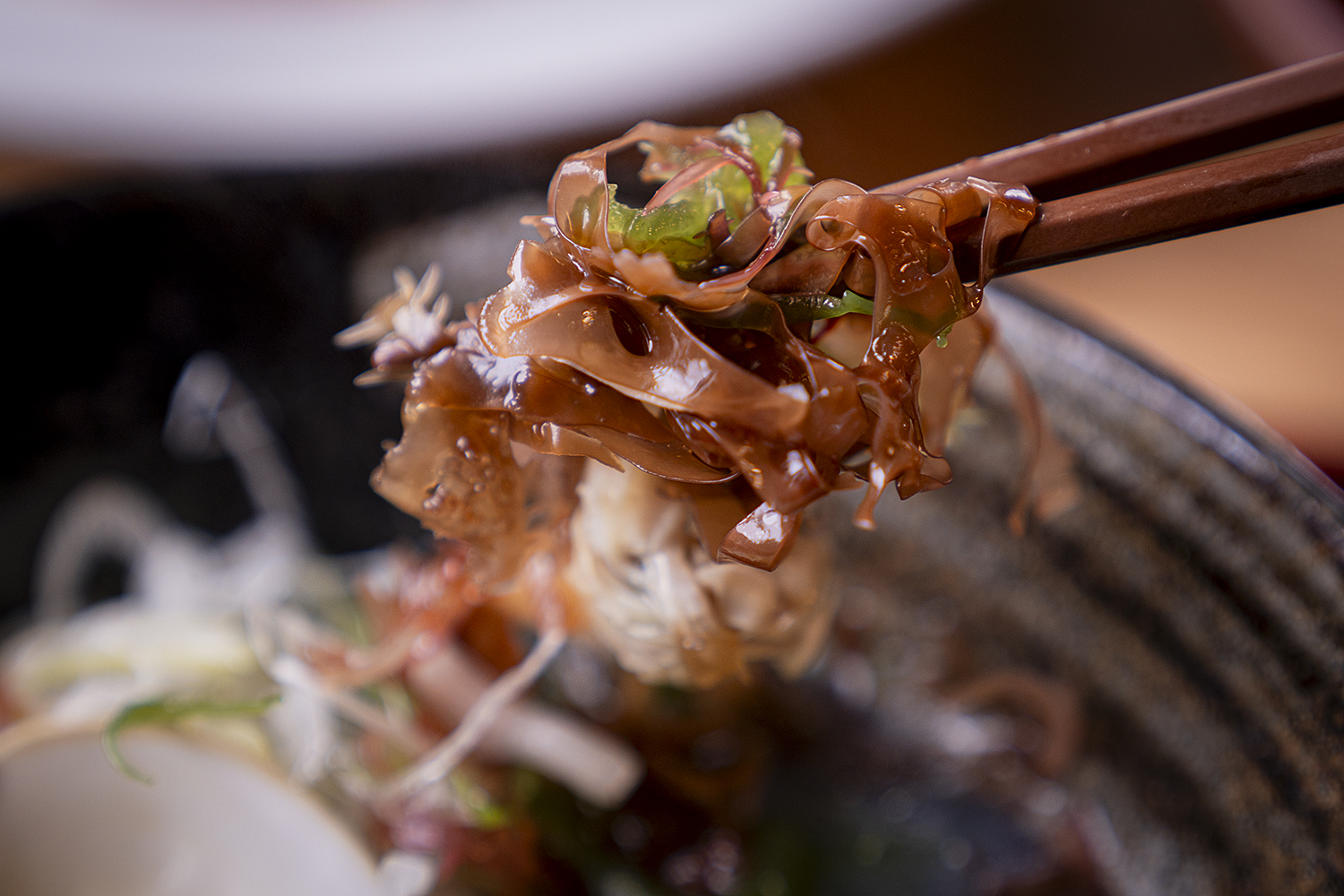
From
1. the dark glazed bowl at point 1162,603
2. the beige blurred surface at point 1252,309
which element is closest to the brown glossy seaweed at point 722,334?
the dark glazed bowl at point 1162,603

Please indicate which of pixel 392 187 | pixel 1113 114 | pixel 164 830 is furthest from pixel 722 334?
pixel 1113 114

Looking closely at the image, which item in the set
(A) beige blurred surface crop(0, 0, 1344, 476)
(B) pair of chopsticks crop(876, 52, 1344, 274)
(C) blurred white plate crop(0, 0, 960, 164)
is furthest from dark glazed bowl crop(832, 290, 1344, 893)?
(C) blurred white plate crop(0, 0, 960, 164)

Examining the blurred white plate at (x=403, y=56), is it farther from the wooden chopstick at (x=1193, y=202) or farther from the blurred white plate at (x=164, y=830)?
the wooden chopstick at (x=1193, y=202)

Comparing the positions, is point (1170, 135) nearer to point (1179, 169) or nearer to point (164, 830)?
point (1179, 169)

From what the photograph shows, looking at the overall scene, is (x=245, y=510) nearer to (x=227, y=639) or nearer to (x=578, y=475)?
(x=227, y=639)

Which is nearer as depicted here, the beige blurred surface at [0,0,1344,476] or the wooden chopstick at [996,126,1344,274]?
the wooden chopstick at [996,126,1344,274]

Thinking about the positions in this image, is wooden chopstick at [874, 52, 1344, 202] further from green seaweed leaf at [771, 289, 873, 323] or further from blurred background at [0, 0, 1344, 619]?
blurred background at [0, 0, 1344, 619]

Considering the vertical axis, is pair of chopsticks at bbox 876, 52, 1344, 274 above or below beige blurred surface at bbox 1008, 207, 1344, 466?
above

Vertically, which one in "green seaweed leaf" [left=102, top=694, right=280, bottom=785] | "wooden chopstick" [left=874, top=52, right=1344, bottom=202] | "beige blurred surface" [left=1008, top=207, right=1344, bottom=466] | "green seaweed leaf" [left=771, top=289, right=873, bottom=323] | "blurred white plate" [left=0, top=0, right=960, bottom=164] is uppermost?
"wooden chopstick" [left=874, top=52, right=1344, bottom=202]
